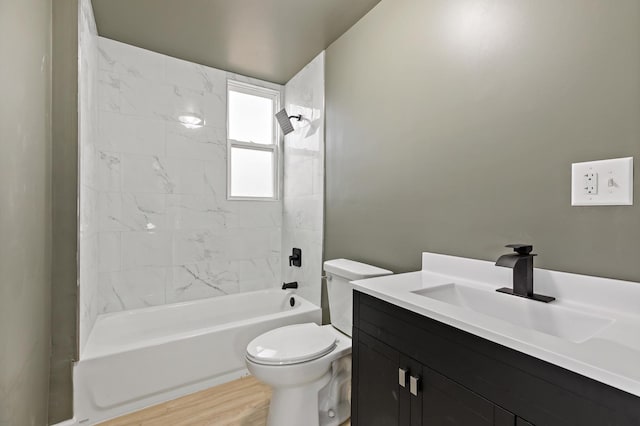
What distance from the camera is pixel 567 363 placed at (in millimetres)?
577

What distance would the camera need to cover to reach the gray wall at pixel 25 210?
91cm

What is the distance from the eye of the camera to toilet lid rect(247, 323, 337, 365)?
1371mm

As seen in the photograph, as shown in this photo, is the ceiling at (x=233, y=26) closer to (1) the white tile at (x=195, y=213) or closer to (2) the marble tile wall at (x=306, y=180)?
(2) the marble tile wall at (x=306, y=180)

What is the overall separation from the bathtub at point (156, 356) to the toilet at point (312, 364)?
520mm

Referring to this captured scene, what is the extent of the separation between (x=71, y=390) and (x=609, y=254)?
2410 millimetres

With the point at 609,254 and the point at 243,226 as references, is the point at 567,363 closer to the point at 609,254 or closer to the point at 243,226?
the point at 609,254

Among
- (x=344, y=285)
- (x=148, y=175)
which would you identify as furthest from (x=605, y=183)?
(x=148, y=175)

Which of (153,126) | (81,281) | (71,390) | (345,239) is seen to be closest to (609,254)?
(345,239)

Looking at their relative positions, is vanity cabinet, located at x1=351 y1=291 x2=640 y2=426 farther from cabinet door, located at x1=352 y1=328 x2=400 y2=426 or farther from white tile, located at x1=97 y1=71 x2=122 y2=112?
white tile, located at x1=97 y1=71 x2=122 y2=112

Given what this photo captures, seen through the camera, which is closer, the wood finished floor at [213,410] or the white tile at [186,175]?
the wood finished floor at [213,410]

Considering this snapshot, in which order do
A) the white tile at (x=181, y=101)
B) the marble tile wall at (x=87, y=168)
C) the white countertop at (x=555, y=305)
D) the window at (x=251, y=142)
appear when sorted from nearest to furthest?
the white countertop at (x=555, y=305) < the marble tile wall at (x=87, y=168) < the white tile at (x=181, y=101) < the window at (x=251, y=142)

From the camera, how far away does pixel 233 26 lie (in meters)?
2.00

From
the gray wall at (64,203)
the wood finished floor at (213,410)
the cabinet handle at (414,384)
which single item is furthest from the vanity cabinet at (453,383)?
the gray wall at (64,203)

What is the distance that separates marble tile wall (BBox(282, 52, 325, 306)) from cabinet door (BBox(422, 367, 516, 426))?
1494mm
